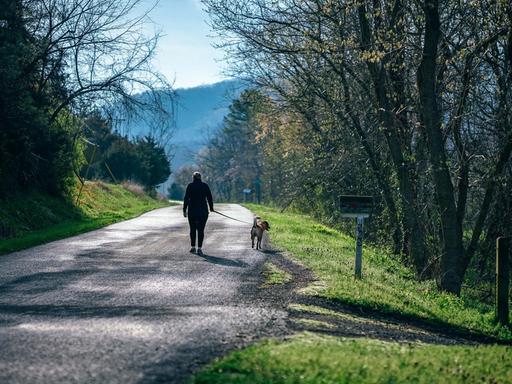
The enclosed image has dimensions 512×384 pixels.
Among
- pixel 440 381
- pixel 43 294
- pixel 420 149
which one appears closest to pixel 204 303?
pixel 43 294

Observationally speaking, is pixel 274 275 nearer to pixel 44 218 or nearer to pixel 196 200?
pixel 196 200

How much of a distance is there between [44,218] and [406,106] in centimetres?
1374

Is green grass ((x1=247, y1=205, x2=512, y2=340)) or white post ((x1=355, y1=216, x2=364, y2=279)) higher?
white post ((x1=355, y1=216, x2=364, y2=279))

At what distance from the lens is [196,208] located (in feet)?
60.1

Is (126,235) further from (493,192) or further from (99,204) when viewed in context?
(99,204)

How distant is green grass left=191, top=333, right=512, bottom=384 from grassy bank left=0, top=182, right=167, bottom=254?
11304 mm

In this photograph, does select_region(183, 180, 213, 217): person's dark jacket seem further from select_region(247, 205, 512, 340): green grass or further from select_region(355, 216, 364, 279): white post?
select_region(355, 216, 364, 279): white post

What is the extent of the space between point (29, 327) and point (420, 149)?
56.8 ft

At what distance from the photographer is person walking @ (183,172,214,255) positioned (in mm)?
18188

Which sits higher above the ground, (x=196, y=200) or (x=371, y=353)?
(x=196, y=200)

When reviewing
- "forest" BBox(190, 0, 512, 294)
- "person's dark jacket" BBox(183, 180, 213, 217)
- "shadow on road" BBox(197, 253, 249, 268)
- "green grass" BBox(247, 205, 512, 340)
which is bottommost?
"green grass" BBox(247, 205, 512, 340)

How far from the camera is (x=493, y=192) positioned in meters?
20.0

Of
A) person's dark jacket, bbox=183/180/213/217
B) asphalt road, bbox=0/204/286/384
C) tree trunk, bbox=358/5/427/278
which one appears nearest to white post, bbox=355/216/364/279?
asphalt road, bbox=0/204/286/384


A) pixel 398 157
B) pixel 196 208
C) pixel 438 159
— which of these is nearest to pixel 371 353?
pixel 438 159
